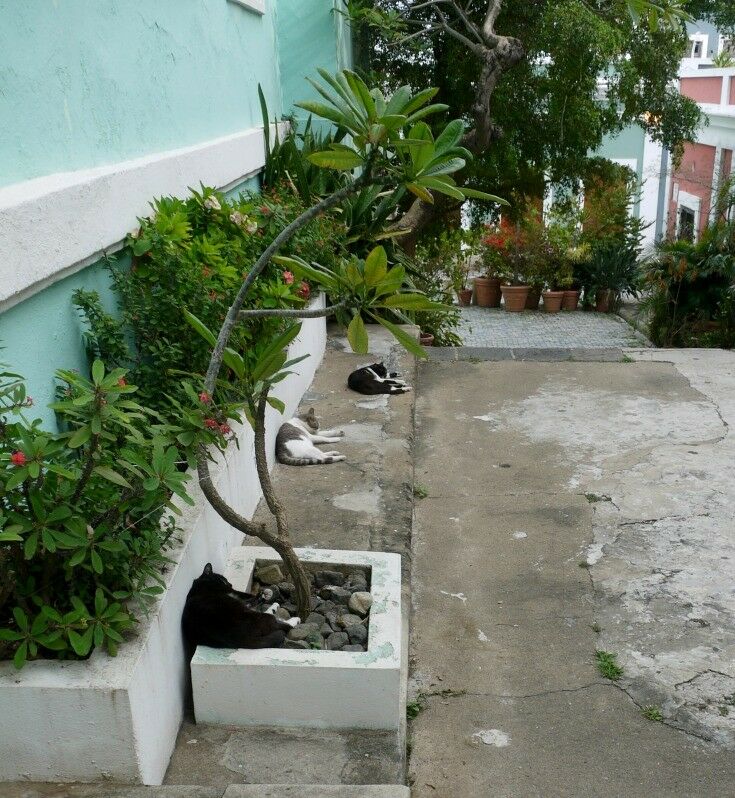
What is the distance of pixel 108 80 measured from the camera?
348cm

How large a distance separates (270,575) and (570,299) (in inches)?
498

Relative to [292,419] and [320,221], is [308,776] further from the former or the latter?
[320,221]

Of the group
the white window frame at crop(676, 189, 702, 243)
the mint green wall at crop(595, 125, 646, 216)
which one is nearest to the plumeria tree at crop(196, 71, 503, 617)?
the white window frame at crop(676, 189, 702, 243)

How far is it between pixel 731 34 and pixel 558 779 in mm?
11383

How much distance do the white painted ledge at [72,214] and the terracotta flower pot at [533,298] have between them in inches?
448

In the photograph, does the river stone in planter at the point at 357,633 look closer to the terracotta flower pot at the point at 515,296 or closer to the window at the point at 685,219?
the terracotta flower pot at the point at 515,296

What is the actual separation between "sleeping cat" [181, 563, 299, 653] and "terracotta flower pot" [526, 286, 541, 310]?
13.0m

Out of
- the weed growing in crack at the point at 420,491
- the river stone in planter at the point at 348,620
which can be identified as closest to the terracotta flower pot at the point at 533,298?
the weed growing in crack at the point at 420,491

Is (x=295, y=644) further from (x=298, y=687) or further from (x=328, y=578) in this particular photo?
(x=328, y=578)

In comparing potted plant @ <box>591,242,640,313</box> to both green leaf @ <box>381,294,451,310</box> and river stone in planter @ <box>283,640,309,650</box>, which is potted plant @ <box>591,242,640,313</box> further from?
green leaf @ <box>381,294,451,310</box>

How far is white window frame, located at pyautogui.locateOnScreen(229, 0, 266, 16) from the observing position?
590cm

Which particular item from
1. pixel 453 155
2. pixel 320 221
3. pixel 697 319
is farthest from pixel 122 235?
pixel 697 319

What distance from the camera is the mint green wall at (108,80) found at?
273 centimetres

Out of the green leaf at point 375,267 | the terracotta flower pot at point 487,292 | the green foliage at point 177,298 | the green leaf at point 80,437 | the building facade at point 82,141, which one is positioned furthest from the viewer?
the terracotta flower pot at point 487,292
